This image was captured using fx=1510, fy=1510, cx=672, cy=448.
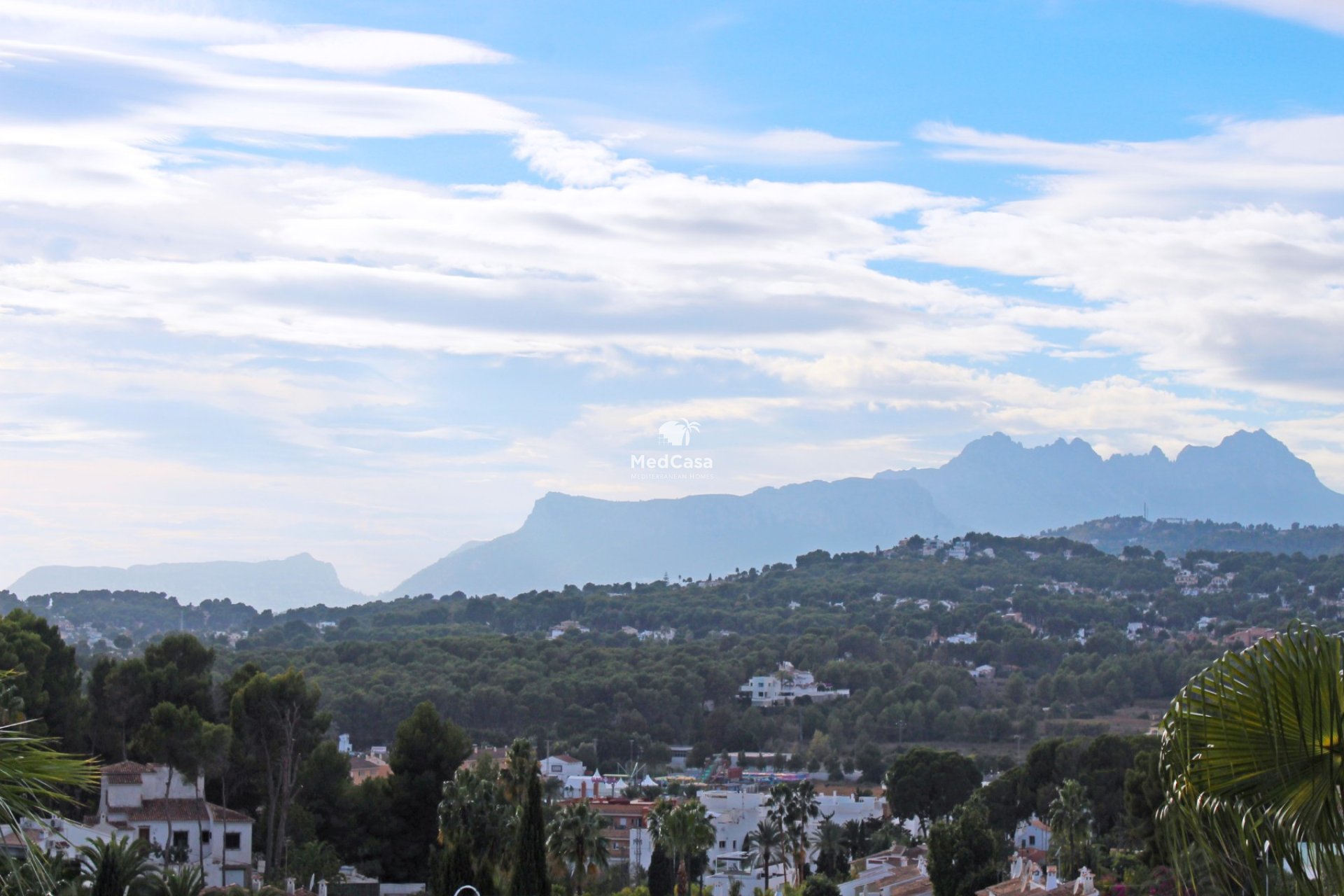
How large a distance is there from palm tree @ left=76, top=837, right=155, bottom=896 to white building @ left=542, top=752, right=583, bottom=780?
164ft

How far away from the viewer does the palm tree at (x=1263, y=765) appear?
5.52m

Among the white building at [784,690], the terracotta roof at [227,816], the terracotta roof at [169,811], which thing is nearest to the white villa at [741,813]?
the terracotta roof at [227,816]

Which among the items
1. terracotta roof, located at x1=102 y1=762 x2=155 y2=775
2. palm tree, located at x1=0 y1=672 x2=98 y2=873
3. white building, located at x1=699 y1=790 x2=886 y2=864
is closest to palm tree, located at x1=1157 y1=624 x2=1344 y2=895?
palm tree, located at x1=0 y1=672 x2=98 y2=873

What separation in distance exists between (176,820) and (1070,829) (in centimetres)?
2381

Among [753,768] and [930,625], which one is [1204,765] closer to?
[753,768]

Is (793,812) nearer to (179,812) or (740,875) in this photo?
(740,875)

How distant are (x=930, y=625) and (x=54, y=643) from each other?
10326 centimetres

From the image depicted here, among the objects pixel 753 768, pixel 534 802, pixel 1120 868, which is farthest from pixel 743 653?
pixel 534 802

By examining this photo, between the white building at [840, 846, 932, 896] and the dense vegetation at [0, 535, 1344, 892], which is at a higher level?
the dense vegetation at [0, 535, 1344, 892]

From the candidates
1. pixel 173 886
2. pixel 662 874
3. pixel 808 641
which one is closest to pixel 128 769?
pixel 662 874

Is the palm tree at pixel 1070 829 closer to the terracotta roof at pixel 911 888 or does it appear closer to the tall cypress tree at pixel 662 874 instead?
the terracotta roof at pixel 911 888

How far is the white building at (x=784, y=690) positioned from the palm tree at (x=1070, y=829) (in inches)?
2050

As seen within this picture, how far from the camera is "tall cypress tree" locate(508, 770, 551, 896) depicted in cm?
2844

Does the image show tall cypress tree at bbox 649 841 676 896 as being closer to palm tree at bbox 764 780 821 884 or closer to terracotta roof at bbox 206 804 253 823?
A: palm tree at bbox 764 780 821 884
